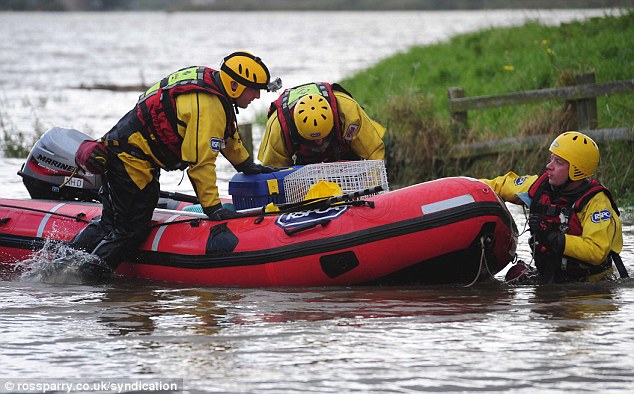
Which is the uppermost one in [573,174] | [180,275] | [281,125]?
[281,125]

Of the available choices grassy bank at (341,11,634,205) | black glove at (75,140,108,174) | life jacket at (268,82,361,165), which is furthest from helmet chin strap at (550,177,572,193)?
grassy bank at (341,11,634,205)

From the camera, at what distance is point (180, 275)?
A: 715cm

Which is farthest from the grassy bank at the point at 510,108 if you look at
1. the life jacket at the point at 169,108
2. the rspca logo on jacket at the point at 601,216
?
the life jacket at the point at 169,108

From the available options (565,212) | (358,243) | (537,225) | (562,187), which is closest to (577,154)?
(562,187)

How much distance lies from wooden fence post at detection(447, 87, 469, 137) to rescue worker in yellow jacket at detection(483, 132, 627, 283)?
4.31 metres

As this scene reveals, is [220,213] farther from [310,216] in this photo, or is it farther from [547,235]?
[547,235]

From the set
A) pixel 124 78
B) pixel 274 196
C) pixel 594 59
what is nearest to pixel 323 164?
pixel 274 196

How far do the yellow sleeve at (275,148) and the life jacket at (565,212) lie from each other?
1801mm

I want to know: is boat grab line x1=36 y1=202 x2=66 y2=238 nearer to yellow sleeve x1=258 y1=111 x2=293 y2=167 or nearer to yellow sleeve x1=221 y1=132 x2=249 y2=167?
yellow sleeve x1=221 y1=132 x2=249 y2=167

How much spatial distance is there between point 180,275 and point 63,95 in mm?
15415

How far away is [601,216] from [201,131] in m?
2.57

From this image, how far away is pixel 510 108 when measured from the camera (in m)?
12.3

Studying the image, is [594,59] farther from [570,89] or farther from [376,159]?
[376,159]

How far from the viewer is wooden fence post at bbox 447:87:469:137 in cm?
1117
